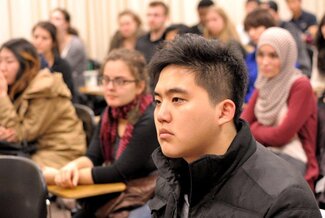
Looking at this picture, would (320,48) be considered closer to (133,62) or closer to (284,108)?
(284,108)

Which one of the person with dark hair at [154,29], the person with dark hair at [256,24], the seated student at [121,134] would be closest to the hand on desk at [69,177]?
the seated student at [121,134]

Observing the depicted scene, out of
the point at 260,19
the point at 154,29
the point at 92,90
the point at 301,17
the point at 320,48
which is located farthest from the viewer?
the point at 301,17

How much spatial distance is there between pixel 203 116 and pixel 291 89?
5.66 ft

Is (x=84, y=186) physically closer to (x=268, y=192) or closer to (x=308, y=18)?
(x=268, y=192)

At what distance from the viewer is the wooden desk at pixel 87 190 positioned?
2578mm

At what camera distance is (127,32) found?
6414mm

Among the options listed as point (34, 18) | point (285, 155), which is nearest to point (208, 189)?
point (285, 155)

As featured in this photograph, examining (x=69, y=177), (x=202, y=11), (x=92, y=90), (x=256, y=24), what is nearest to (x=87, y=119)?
(x=69, y=177)

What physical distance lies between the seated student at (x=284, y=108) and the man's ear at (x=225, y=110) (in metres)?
1.49

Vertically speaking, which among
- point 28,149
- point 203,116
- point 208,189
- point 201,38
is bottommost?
point 28,149

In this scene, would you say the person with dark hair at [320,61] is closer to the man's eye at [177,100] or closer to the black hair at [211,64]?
the black hair at [211,64]

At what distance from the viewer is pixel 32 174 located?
232 cm

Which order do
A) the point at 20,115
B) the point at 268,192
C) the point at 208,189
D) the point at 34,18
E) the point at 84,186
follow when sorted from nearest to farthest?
the point at 268,192 < the point at 208,189 < the point at 84,186 < the point at 20,115 < the point at 34,18

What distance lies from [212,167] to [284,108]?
5.60 ft
